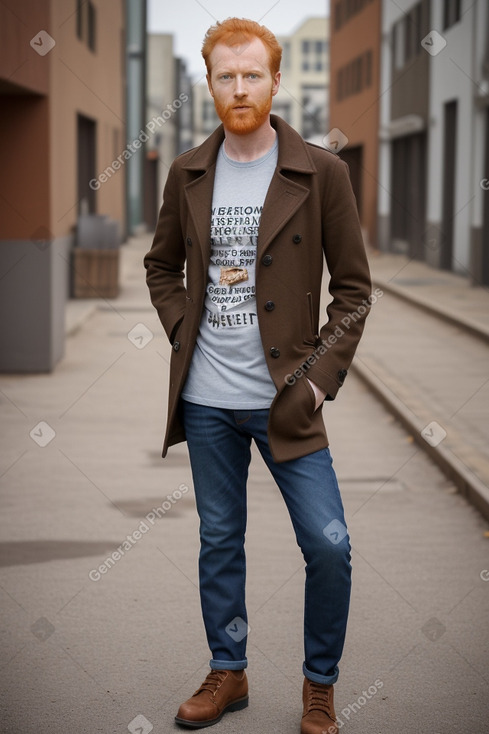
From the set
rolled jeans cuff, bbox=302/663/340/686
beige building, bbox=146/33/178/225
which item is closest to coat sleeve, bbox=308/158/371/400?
rolled jeans cuff, bbox=302/663/340/686

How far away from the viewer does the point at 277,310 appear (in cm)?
363

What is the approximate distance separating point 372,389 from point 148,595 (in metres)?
6.28

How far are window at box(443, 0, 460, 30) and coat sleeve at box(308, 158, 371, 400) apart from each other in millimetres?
23151

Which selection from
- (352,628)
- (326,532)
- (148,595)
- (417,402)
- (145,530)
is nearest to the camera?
(326,532)

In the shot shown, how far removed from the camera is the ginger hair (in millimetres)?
3621

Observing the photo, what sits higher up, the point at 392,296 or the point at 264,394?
the point at 264,394

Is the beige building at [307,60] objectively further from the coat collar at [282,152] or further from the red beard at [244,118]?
the red beard at [244,118]

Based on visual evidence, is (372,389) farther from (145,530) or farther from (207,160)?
(207,160)

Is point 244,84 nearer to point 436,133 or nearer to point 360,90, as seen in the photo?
point 436,133

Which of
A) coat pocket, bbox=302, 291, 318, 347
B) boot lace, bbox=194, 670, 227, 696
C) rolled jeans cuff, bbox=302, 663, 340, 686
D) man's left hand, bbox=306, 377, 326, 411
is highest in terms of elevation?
coat pocket, bbox=302, 291, 318, 347

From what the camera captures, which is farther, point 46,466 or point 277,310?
point 46,466

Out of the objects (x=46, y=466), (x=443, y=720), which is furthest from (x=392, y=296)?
(x=443, y=720)

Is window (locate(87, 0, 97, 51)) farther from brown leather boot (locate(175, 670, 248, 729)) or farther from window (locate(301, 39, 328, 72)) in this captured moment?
window (locate(301, 39, 328, 72))

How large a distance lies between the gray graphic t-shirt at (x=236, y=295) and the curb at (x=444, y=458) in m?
3.30
